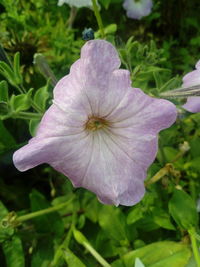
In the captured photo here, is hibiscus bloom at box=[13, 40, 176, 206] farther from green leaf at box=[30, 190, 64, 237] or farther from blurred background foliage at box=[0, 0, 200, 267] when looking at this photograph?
green leaf at box=[30, 190, 64, 237]

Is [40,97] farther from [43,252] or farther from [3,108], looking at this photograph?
[43,252]

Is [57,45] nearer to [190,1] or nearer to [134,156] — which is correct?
[134,156]

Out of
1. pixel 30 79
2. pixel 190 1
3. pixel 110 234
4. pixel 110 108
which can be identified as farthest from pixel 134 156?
pixel 190 1

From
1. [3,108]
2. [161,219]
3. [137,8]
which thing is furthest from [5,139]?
[137,8]

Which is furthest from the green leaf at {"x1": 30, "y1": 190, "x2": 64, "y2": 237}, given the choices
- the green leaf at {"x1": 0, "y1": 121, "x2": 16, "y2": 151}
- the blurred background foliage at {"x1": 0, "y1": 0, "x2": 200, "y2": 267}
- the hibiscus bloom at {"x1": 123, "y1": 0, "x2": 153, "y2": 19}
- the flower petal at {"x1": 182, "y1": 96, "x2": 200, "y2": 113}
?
the hibiscus bloom at {"x1": 123, "y1": 0, "x2": 153, "y2": 19}

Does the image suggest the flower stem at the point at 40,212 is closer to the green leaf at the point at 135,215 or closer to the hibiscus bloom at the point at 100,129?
the green leaf at the point at 135,215

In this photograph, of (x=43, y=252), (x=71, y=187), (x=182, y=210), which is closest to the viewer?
(x=182, y=210)
